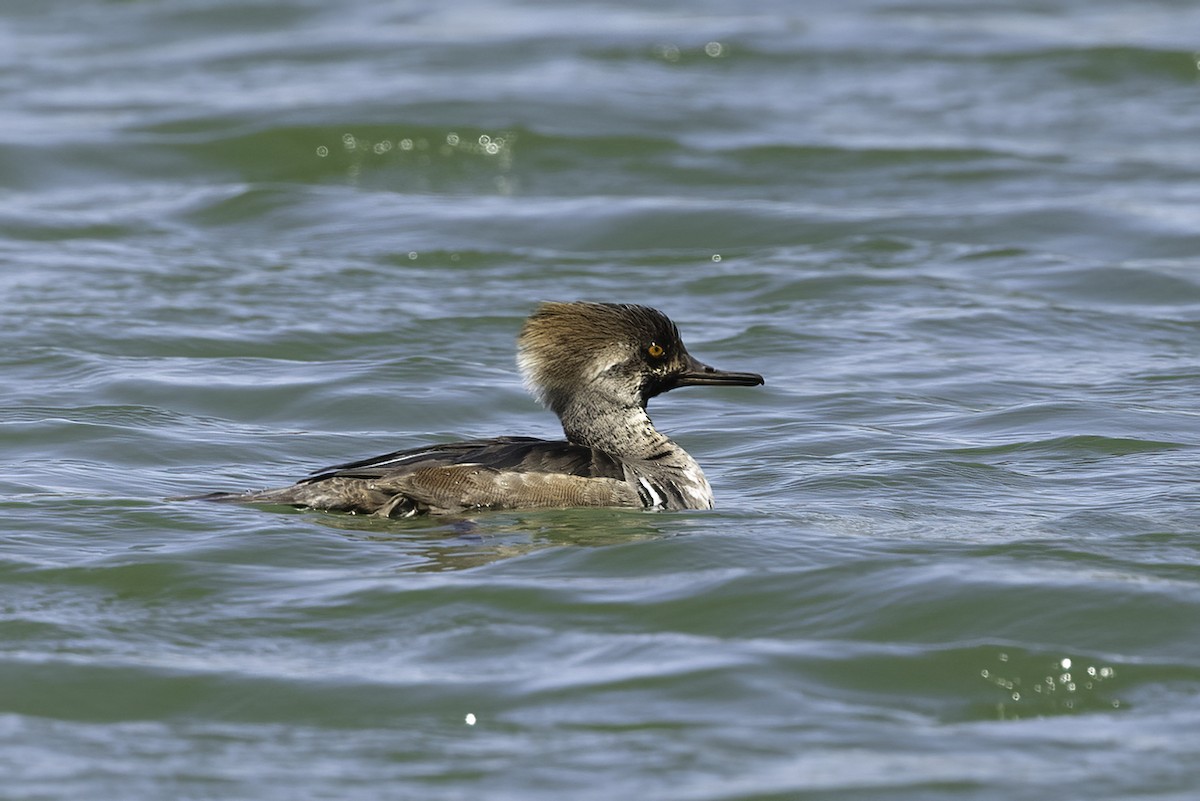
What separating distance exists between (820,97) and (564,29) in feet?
11.0

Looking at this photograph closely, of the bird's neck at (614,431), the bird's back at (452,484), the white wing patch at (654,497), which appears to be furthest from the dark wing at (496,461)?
the bird's neck at (614,431)

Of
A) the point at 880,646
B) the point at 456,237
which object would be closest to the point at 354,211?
the point at 456,237

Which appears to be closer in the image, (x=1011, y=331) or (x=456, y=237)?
(x=1011, y=331)

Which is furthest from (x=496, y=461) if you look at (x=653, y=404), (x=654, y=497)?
(x=653, y=404)

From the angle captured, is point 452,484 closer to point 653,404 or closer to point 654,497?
point 654,497

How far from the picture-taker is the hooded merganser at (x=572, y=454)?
786 cm

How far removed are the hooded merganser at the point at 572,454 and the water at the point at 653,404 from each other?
0.14 metres

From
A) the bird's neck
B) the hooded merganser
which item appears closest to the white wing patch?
the hooded merganser

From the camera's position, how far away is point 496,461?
793 centimetres

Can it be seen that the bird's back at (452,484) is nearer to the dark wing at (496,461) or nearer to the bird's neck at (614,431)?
the dark wing at (496,461)

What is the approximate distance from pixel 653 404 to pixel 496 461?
2990 mm

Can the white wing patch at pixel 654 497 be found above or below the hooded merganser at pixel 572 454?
below

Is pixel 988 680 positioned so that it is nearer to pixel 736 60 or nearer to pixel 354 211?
pixel 354 211

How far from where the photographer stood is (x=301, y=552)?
7.49 m
